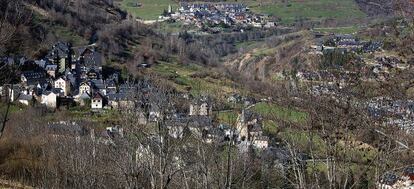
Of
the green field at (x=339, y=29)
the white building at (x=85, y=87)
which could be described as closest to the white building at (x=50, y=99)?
the white building at (x=85, y=87)

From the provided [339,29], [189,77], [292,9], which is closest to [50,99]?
[189,77]

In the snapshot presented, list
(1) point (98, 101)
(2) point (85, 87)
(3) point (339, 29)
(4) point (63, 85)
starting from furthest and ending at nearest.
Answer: (3) point (339, 29) < (4) point (63, 85) < (2) point (85, 87) < (1) point (98, 101)

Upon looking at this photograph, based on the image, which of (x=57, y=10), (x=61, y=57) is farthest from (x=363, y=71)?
(x=57, y=10)

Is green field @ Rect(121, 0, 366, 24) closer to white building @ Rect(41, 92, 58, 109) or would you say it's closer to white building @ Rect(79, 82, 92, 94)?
white building @ Rect(79, 82, 92, 94)

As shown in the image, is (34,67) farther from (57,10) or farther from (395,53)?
(395,53)

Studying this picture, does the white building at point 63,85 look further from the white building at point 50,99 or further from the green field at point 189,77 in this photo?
the green field at point 189,77

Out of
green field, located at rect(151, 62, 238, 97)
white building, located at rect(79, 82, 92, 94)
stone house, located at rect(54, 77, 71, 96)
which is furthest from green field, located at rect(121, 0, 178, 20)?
white building, located at rect(79, 82, 92, 94)

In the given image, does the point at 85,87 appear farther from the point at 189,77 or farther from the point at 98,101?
the point at 189,77
